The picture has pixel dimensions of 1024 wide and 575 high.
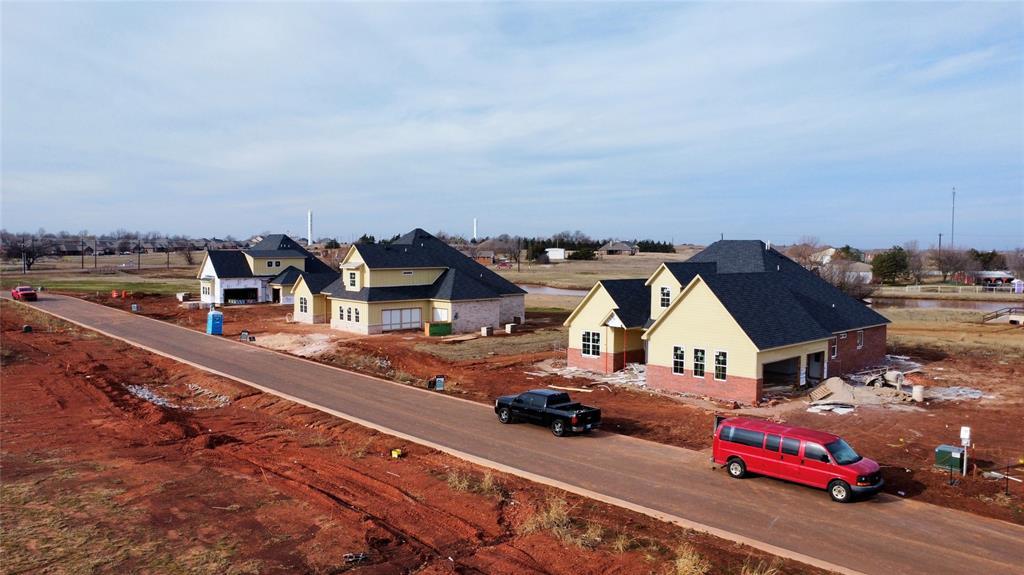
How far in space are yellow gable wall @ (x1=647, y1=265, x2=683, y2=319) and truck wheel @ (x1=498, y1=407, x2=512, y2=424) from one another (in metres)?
13.5

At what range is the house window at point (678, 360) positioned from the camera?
3101cm

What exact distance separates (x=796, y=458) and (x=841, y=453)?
3.70 feet

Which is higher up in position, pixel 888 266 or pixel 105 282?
pixel 888 266

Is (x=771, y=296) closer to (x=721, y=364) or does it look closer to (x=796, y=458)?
(x=721, y=364)

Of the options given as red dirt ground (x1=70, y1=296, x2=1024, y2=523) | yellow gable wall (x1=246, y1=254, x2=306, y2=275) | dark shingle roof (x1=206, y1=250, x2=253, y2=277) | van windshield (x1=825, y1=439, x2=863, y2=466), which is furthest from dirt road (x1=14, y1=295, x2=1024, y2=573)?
yellow gable wall (x1=246, y1=254, x2=306, y2=275)

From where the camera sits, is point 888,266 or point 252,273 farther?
point 888,266

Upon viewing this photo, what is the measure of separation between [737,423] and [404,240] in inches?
1760

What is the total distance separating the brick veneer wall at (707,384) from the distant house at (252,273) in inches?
1890

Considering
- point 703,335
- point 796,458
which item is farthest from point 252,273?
point 796,458

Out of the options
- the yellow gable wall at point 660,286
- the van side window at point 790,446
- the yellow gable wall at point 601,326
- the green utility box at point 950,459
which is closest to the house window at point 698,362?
the yellow gable wall at point 660,286

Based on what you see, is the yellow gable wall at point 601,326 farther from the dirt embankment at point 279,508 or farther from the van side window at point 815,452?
the van side window at point 815,452

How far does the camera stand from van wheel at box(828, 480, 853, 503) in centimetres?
1727

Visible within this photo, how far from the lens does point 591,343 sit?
122 feet

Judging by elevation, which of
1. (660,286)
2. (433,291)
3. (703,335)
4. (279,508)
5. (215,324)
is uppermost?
(660,286)
